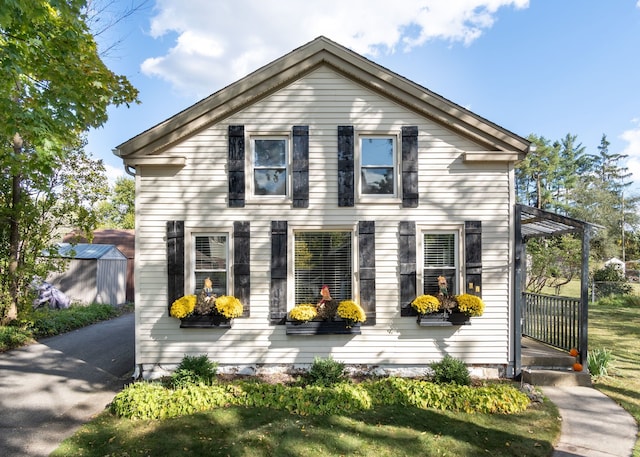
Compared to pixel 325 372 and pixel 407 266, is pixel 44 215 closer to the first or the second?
pixel 325 372

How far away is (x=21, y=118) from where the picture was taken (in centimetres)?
663

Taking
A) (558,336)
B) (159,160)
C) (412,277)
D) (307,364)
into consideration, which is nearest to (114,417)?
(307,364)

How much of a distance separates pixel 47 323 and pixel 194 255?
7.90 metres

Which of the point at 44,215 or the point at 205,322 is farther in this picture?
the point at 44,215

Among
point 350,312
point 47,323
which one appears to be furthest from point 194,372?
point 47,323

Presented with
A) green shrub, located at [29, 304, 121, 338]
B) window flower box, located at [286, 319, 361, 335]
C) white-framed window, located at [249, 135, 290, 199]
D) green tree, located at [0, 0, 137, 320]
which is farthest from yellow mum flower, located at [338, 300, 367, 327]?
green shrub, located at [29, 304, 121, 338]

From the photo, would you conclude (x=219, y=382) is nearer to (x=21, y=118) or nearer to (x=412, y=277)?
(x=412, y=277)

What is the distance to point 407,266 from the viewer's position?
6.87 metres

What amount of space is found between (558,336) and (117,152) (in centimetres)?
1027

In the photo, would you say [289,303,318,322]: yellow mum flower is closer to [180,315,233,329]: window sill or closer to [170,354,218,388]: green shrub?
[180,315,233,329]: window sill

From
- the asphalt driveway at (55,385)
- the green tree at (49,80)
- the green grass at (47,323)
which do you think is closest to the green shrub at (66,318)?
the green grass at (47,323)

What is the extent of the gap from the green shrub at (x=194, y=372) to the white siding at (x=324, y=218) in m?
0.50

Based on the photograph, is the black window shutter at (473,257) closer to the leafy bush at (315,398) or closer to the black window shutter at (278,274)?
the leafy bush at (315,398)

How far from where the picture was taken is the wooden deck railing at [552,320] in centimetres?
739
